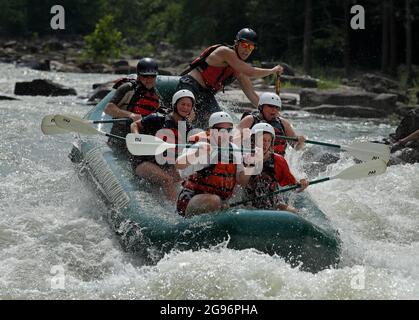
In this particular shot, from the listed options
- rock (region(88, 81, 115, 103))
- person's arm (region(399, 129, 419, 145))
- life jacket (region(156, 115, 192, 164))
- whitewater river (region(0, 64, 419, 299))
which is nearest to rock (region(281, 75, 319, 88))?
rock (region(88, 81, 115, 103))

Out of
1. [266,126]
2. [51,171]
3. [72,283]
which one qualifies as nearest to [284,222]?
[266,126]

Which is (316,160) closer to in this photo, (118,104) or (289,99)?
(118,104)

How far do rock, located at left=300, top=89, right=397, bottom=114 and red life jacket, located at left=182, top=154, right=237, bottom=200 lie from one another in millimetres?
10876

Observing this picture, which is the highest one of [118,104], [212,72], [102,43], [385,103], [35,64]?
[102,43]

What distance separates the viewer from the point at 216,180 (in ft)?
18.9

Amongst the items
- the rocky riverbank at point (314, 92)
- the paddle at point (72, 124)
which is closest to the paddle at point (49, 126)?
the paddle at point (72, 124)

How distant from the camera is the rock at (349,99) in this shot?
16.2 meters

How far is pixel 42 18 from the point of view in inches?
1816

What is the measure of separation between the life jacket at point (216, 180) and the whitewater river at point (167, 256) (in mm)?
573

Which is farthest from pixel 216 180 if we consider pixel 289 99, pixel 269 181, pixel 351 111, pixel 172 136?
pixel 289 99

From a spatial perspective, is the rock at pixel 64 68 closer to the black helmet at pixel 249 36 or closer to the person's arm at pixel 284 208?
the black helmet at pixel 249 36

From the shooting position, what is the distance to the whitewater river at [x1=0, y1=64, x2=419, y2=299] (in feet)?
16.9

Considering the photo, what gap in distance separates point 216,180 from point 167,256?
677 mm

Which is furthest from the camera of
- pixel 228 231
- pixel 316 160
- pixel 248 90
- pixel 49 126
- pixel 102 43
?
pixel 102 43
